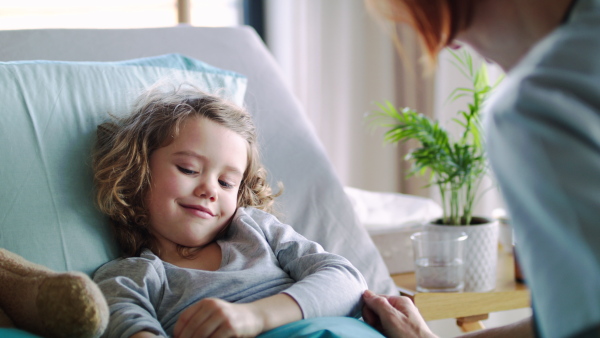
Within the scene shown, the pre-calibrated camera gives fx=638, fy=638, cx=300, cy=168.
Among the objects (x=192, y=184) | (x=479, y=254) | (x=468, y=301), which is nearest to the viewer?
(x=192, y=184)

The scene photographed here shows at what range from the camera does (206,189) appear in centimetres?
98

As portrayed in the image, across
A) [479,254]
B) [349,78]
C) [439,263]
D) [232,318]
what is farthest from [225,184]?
[349,78]

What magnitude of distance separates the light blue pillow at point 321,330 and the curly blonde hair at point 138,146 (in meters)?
0.33

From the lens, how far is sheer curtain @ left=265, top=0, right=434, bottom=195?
278cm

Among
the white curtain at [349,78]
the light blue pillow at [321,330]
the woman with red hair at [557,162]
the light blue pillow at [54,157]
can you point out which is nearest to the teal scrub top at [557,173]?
the woman with red hair at [557,162]

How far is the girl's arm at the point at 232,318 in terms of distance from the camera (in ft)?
2.44

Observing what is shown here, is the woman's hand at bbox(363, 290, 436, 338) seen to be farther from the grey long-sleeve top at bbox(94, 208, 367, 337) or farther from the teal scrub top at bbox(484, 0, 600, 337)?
the teal scrub top at bbox(484, 0, 600, 337)

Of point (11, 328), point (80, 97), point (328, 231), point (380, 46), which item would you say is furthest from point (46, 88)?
point (380, 46)

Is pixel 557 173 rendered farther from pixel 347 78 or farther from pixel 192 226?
pixel 347 78

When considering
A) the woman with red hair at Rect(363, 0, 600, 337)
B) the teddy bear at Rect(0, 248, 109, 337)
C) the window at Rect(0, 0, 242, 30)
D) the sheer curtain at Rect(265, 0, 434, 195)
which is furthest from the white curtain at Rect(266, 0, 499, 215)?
the woman with red hair at Rect(363, 0, 600, 337)

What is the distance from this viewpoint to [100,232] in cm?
99

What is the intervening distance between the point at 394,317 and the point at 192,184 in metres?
0.36

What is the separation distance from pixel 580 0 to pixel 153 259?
679 mm

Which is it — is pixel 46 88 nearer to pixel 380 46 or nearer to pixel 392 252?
pixel 392 252
